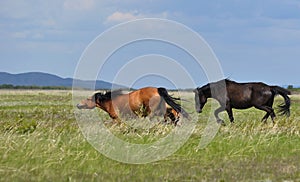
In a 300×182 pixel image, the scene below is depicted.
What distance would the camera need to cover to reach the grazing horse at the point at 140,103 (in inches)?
643

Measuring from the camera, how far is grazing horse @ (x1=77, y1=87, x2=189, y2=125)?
16328mm

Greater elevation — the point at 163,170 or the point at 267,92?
the point at 267,92

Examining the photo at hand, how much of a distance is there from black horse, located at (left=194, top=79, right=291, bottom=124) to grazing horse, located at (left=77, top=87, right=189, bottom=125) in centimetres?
188

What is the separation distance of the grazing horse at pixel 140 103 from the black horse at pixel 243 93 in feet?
6.16

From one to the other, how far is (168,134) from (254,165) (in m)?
3.11

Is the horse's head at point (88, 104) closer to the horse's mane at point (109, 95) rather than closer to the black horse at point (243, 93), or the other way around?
the horse's mane at point (109, 95)

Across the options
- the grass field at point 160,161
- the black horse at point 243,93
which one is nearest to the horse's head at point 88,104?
the black horse at point 243,93

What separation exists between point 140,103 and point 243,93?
3.55 meters

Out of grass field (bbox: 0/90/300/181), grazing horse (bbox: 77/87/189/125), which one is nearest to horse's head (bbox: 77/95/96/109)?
grazing horse (bbox: 77/87/189/125)

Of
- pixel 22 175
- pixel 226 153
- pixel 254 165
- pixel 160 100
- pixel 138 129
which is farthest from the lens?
pixel 160 100

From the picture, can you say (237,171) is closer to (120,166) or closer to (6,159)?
(120,166)

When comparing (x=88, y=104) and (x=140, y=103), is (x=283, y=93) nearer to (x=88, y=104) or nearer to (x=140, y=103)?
(x=140, y=103)

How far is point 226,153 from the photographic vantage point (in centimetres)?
1003

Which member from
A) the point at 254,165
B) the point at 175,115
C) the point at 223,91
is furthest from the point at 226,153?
the point at 223,91
